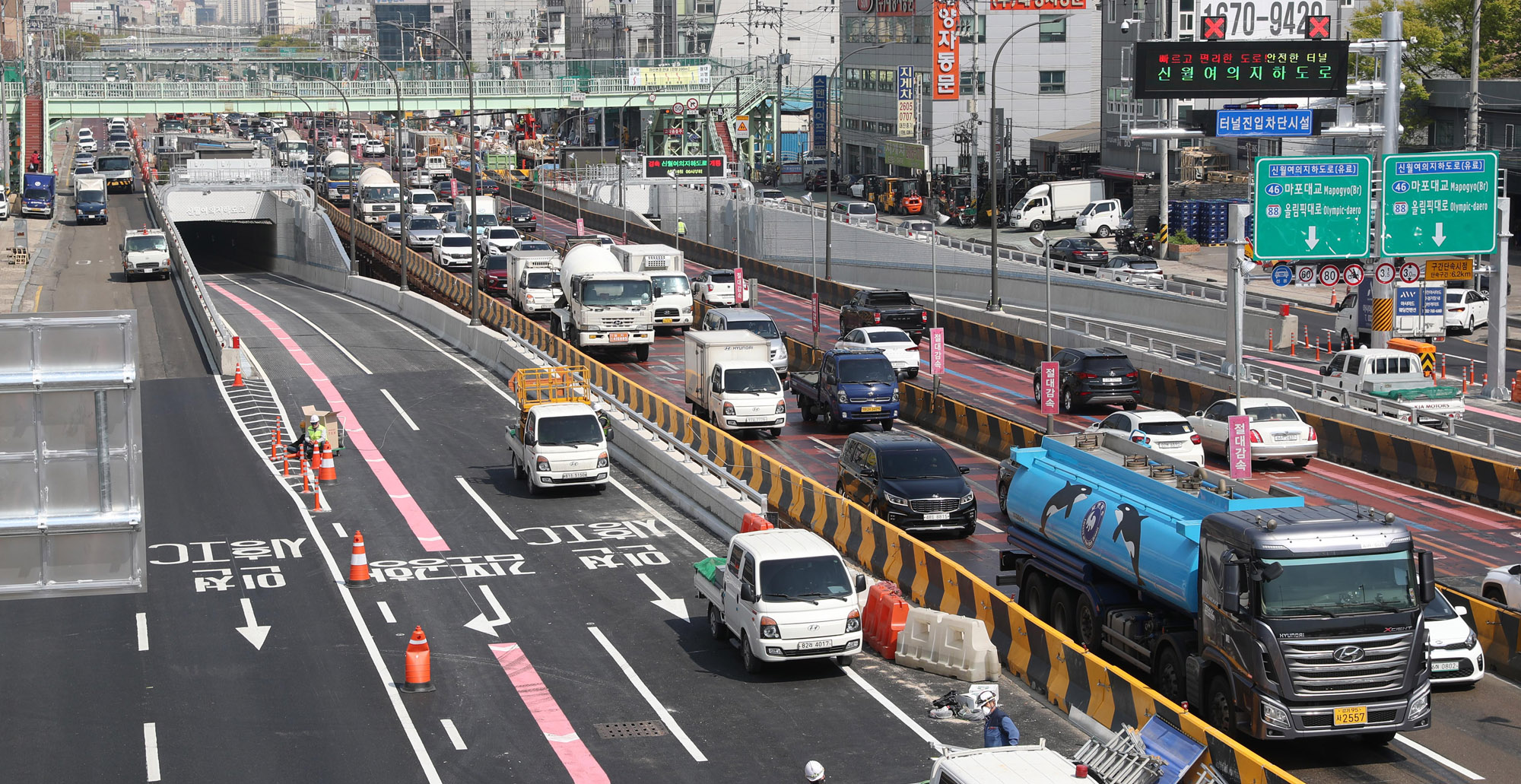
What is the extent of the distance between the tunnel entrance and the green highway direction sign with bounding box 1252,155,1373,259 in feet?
242

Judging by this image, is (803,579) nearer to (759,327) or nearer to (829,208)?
(759,327)

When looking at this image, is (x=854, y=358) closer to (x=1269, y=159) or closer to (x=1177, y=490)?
(x=1269, y=159)

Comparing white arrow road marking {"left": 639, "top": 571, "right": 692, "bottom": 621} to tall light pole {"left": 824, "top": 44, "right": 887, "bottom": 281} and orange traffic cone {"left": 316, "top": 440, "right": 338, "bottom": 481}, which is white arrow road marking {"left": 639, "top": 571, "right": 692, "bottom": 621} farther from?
tall light pole {"left": 824, "top": 44, "right": 887, "bottom": 281}

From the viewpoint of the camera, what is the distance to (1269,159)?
1599 inches

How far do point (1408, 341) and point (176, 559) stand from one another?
33219 mm

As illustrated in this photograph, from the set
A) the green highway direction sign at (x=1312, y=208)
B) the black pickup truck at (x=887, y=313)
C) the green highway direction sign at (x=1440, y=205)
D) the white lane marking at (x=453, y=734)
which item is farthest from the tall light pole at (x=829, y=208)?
the white lane marking at (x=453, y=734)

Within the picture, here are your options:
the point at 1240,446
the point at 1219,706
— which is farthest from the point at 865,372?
the point at 1219,706

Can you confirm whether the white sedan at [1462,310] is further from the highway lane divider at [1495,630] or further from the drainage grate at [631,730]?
the drainage grate at [631,730]

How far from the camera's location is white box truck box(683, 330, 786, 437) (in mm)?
39562

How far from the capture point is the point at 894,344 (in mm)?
47188

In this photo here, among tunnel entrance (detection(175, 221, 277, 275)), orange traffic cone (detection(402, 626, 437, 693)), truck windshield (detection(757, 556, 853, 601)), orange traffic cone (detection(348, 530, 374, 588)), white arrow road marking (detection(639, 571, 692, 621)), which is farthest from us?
tunnel entrance (detection(175, 221, 277, 275))

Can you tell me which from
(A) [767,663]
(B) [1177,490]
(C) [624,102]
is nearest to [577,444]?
(A) [767,663]

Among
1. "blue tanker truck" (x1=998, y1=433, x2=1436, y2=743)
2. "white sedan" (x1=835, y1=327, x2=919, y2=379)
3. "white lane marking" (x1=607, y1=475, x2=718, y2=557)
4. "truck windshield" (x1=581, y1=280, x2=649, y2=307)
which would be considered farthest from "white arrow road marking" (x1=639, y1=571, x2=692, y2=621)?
"truck windshield" (x1=581, y1=280, x2=649, y2=307)

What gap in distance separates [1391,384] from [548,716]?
1077 inches
